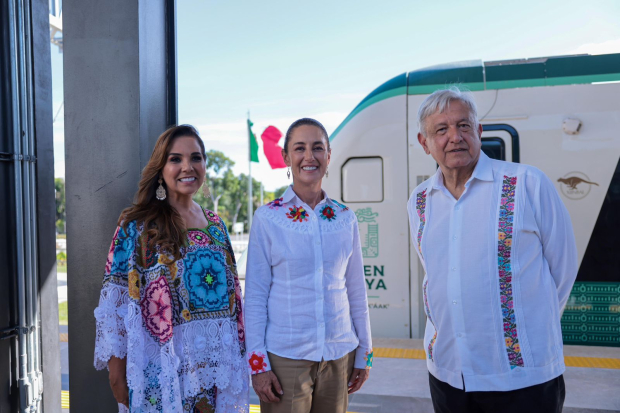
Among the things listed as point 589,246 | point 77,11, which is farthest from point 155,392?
point 589,246

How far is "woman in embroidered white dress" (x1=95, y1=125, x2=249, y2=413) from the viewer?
1825 millimetres

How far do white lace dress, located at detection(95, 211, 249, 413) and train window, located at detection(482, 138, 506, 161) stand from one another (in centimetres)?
368

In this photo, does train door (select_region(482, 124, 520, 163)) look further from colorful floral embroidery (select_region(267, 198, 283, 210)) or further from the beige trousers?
the beige trousers

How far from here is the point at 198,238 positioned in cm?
204

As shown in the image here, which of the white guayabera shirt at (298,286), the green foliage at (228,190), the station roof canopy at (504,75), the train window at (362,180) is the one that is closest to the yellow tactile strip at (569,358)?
the train window at (362,180)

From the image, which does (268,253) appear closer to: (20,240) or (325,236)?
(325,236)

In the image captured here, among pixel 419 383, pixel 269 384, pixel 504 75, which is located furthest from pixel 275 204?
pixel 504 75

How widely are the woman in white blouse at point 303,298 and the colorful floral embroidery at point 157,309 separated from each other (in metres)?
0.37

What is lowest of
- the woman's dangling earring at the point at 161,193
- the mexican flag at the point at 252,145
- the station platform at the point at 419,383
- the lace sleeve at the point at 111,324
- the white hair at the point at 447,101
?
the station platform at the point at 419,383

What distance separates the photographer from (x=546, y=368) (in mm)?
1809

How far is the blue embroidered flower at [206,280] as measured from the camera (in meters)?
1.96

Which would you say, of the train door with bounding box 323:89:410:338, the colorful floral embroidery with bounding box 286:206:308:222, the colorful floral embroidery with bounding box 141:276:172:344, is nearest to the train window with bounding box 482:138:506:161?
the train door with bounding box 323:89:410:338

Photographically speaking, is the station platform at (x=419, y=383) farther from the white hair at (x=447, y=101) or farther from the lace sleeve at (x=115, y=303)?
the white hair at (x=447, y=101)

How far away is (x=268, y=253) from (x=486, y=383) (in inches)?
39.1
